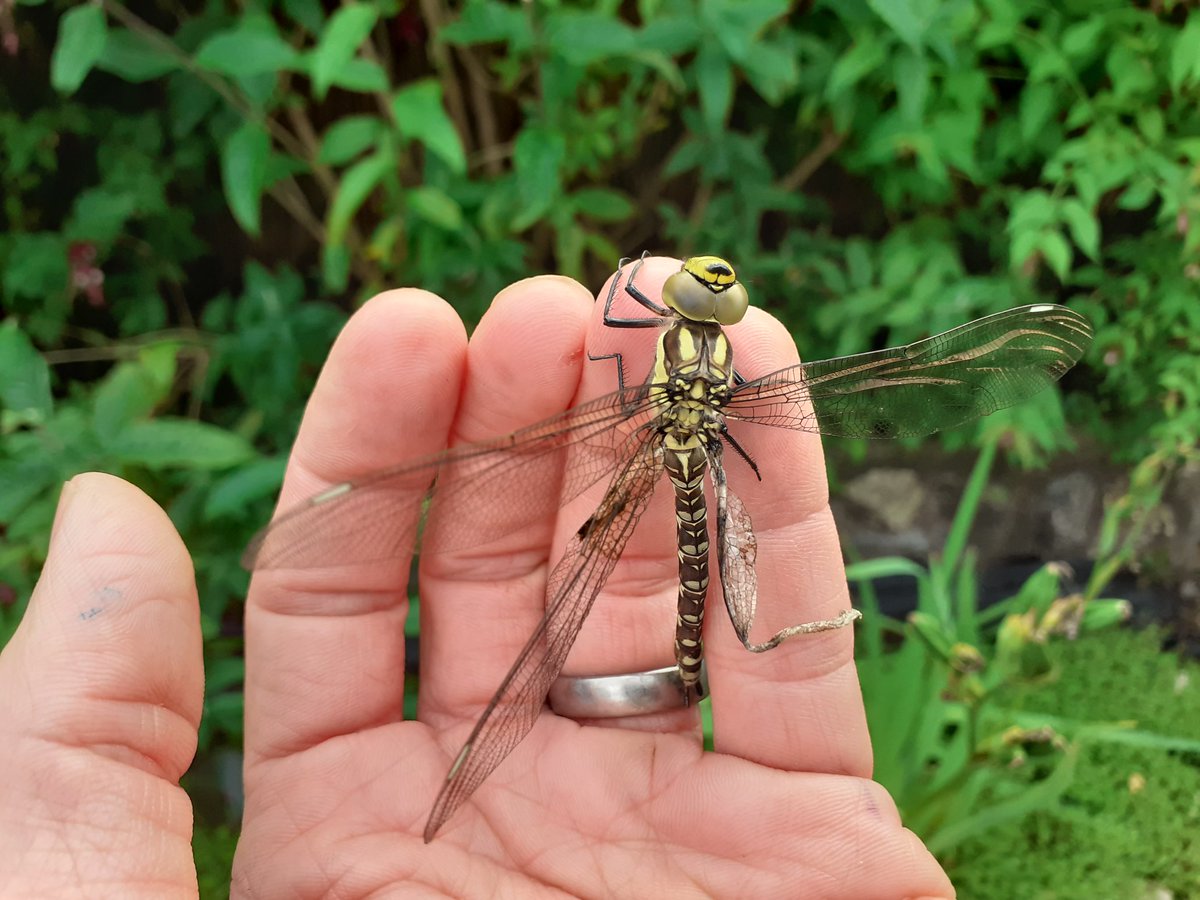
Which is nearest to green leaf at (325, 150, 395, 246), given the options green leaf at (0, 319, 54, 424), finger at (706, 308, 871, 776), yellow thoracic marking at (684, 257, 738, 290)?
green leaf at (0, 319, 54, 424)

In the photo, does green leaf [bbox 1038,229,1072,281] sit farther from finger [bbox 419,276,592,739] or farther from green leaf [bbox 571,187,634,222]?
finger [bbox 419,276,592,739]

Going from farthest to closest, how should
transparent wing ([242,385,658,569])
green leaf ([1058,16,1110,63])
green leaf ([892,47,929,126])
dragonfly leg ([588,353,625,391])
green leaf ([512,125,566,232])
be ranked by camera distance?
green leaf ([1058,16,1110,63]) < green leaf ([892,47,929,126]) < green leaf ([512,125,566,232]) < dragonfly leg ([588,353,625,391]) < transparent wing ([242,385,658,569])

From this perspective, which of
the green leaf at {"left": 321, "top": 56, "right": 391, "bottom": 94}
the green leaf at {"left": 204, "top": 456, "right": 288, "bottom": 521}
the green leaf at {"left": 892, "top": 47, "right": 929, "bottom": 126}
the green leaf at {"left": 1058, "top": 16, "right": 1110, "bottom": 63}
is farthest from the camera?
the green leaf at {"left": 1058, "top": 16, "right": 1110, "bottom": 63}

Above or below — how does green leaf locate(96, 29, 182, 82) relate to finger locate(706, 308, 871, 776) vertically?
above

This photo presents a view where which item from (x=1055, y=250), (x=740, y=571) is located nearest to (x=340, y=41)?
(x=740, y=571)

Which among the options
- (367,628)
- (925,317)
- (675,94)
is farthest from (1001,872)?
(675,94)

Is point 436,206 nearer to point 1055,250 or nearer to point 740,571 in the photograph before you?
point 740,571

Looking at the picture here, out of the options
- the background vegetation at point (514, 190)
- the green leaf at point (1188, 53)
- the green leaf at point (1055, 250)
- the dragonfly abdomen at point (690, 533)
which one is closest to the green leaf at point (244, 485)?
the background vegetation at point (514, 190)
